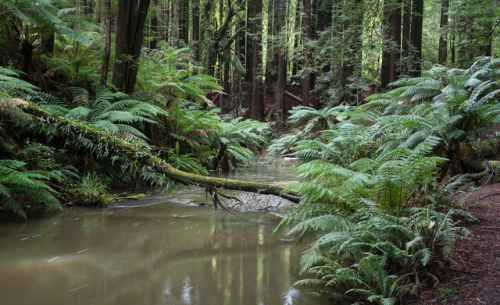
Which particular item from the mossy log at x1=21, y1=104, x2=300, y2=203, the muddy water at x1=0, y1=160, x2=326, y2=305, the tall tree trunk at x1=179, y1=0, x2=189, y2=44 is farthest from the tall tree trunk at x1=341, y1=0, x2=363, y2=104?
the tall tree trunk at x1=179, y1=0, x2=189, y2=44

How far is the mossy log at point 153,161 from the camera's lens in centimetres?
429

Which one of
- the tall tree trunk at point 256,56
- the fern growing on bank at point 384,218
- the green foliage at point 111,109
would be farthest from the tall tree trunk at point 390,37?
the green foliage at point 111,109

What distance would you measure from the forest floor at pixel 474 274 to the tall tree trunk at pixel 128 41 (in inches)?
244

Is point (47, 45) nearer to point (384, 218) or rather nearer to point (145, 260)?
point (145, 260)

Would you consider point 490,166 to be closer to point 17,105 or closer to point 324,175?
point 324,175

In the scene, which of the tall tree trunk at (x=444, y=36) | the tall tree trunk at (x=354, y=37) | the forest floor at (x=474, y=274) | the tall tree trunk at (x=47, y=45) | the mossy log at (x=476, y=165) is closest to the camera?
the forest floor at (x=474, y=274)

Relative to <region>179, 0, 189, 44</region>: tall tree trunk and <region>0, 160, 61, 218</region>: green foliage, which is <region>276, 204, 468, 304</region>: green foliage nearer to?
<region>0, 160, 61, 218</region>: green foliage

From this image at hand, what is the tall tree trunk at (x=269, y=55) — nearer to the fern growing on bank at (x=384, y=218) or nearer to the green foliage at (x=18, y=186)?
the fern growing on bank at (x=384, y=218)

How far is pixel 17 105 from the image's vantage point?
165 inches

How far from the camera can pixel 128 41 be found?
6766 millimetres

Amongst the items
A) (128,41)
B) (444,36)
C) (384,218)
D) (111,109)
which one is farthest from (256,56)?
(384,218)

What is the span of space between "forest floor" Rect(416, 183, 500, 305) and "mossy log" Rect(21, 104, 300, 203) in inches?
79.5

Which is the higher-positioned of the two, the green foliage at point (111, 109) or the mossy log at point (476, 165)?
the green foliage at point (111, 109)

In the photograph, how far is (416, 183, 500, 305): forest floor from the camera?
186 cm
